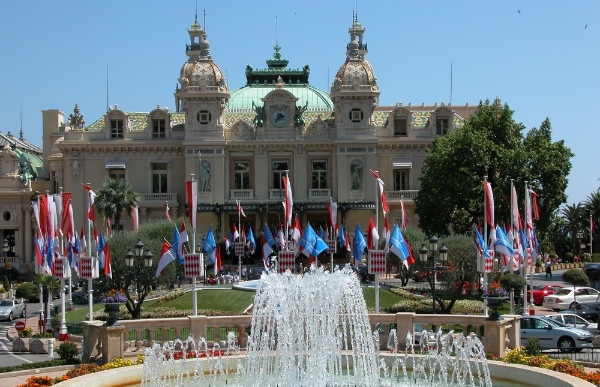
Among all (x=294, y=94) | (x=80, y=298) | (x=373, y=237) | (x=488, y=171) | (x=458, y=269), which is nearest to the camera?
(x=373, y=237)

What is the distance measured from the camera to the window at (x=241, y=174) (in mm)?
78750

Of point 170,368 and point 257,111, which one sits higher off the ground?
point 257,111

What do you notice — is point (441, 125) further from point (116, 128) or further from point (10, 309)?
point (10, 309)

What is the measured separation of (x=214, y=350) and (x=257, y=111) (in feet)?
167

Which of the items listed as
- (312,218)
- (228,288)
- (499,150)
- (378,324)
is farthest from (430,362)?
(312,218)

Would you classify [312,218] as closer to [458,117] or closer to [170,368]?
[458,117]

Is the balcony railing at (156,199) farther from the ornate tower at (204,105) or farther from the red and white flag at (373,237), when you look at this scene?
the red and white flag at (373,237)

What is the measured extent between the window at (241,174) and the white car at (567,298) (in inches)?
1171

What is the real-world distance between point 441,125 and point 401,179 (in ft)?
16.6

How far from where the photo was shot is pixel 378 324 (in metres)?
31.3

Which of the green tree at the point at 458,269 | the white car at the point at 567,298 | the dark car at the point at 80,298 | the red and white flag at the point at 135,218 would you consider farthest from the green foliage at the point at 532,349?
the red and white flag at the point at 135,218

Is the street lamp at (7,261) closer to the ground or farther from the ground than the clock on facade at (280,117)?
closer to the ground

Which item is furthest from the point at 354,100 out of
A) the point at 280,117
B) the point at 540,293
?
the point at 540,293

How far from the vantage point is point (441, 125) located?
7944cm
